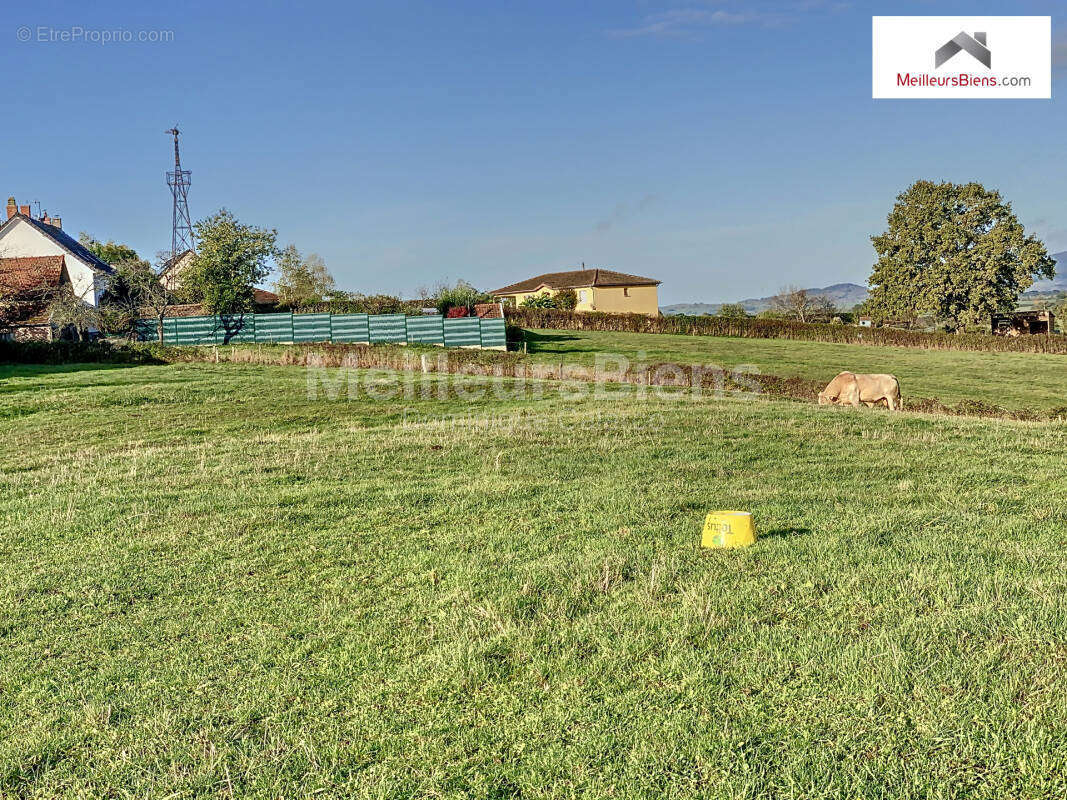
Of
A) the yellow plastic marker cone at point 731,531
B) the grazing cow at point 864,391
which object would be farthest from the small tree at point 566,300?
the yellow plastic marker cone at point 731,531

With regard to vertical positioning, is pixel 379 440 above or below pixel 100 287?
below

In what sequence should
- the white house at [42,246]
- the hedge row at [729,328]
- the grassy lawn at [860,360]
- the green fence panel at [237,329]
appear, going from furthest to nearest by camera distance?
the white house at [42,246] < the hedge row at [729,328] < the green fence panel at [237,329] < the grassy lawn at [860,360]

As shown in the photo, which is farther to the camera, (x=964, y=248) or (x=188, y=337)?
(x=964, y=248)

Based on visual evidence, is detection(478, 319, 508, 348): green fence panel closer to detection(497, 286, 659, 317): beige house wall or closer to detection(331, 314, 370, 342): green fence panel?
detection(331, 314, 370, 342): green fence panel

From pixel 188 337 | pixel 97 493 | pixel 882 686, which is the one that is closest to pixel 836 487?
pixel 882 686

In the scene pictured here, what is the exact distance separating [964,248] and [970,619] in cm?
6779

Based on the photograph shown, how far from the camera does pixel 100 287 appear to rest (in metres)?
52.8

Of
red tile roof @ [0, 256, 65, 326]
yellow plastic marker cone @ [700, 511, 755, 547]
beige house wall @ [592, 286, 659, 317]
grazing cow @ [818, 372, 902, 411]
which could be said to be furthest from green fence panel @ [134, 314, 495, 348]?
beige house wall @ [592, 286, 659, 317]

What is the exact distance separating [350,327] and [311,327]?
2.20 metres

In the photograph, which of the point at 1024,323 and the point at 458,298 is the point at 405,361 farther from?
the point at 1024,323

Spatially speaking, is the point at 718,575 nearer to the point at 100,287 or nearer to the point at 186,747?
the point at 186,747

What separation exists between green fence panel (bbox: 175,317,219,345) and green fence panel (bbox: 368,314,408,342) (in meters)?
8.55

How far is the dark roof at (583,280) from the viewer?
254 feet

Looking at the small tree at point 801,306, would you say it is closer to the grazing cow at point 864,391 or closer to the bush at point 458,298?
the bush at point 458,298
